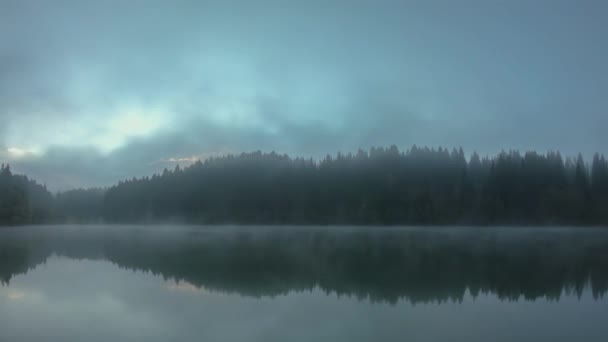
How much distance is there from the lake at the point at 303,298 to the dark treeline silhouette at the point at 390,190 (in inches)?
Answer: 2024

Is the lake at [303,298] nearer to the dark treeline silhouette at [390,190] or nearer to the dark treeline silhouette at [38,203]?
the dark treeline silhouette at [390,190]

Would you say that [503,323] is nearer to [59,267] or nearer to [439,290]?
[439,290]

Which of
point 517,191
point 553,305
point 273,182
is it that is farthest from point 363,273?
point 273,182

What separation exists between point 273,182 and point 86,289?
283ft

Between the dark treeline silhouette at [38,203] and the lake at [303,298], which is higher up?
the dark treeline silhouette at [38,203]

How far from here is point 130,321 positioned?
13422 millimetres

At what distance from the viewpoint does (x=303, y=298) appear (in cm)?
1709

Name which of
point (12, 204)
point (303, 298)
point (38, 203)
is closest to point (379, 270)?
point (303, 298)

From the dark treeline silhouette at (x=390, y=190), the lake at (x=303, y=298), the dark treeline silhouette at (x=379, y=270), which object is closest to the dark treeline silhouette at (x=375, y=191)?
the dark treeline silhouette at (x=390, y=190)

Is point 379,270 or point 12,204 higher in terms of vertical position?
point 12,204

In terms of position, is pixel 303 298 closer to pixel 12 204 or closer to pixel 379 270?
pixel 379 270

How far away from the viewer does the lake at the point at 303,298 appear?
12328 mm

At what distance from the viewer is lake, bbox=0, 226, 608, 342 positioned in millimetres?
12328

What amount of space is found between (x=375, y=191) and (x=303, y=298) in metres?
74.8
